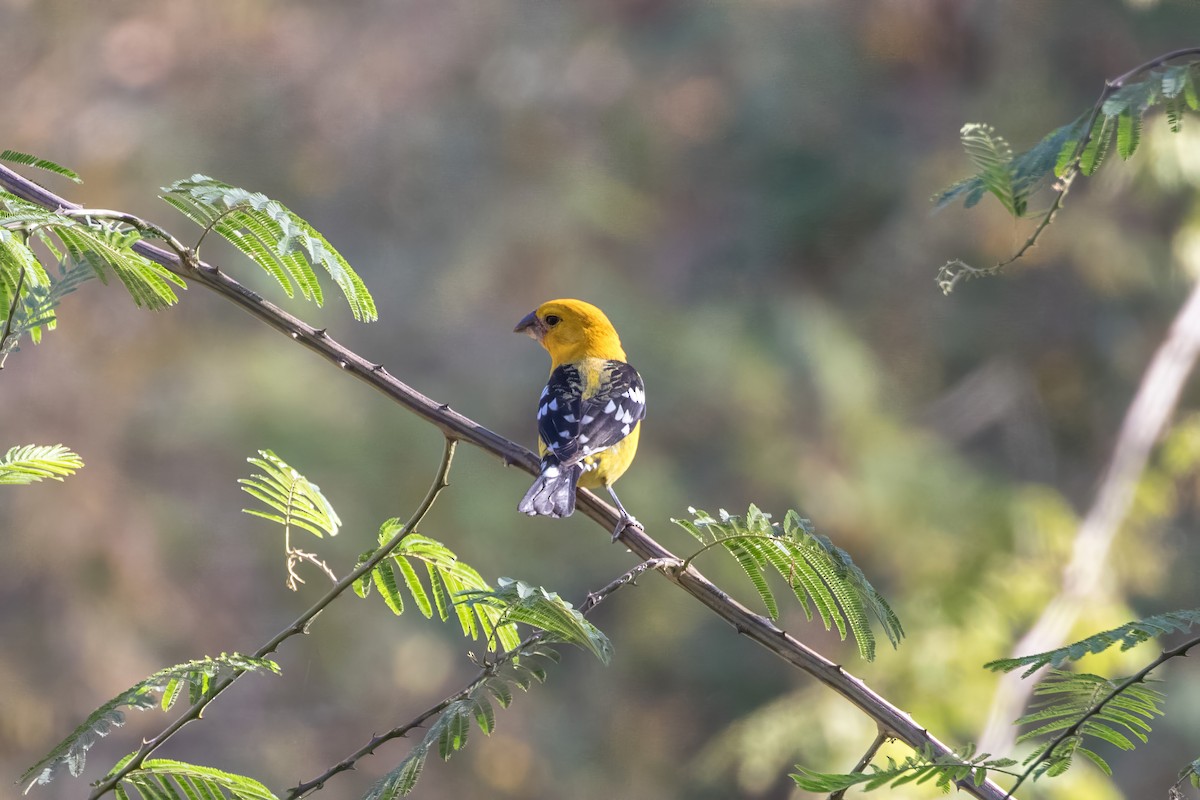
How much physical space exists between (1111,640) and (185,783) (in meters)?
1.44

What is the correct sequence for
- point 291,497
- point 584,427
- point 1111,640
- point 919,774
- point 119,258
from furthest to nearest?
point 584,427 < point 291,497 < point 119,258 < point 1111,640 < point 919,774

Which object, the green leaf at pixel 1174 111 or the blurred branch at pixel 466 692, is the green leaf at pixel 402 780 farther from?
the green leaf at pixel 1174 111

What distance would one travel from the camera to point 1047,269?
479 inches

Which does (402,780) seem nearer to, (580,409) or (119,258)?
(119,258)

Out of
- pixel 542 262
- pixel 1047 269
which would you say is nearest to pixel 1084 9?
pixel 1047 269

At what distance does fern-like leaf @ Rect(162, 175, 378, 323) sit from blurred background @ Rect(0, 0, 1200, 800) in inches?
272

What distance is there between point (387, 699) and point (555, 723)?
5.86 ft

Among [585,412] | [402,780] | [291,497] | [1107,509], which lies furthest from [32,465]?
[1107,509]

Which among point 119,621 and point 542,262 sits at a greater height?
point 542,262

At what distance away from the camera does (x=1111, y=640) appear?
1.69m

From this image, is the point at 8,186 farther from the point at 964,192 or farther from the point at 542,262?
the point at 542,262

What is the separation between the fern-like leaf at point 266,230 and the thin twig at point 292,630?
34 cm

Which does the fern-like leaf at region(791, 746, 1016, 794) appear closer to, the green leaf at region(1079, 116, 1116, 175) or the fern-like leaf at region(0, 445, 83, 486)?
the green leaf at region(1079, 116, 1116, 175)

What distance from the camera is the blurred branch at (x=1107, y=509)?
19.4 ft
